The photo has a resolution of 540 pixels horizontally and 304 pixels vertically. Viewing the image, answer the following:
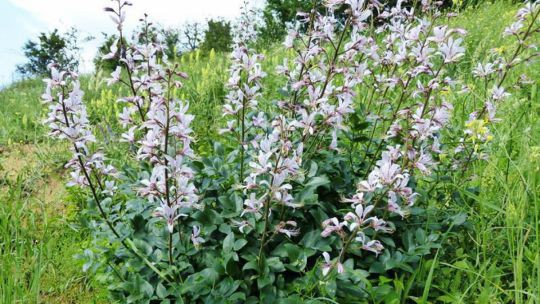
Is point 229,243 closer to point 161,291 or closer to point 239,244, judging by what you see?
point 239,244

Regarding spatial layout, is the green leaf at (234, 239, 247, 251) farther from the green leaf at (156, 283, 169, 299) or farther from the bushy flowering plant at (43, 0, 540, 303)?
the green leaf at (156, 283, 169, 299)

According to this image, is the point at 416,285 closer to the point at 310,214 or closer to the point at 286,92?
the point at 310,214

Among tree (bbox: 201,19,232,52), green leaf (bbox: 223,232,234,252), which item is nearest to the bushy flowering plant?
green leaf (bbox: 223,232,234,252)

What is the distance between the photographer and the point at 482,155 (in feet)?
9.66

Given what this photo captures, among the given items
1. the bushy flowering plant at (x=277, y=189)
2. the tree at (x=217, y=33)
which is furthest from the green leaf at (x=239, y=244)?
the tree at (x=217, y=33)

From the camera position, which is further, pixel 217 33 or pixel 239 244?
pixel 217 33

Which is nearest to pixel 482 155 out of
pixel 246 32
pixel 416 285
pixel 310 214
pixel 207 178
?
pixel 416 285

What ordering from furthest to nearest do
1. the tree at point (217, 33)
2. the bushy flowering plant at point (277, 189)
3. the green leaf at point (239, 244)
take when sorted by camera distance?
the tree at point (217, 33)
the green leaf at point (239, 244)
the bushy flowering plant at point (277, 189)

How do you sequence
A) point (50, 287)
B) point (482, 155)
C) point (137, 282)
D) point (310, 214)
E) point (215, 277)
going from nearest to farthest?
point (215, 277) < point (137, 282) < point (310, 214) < point (482, 155) < point (50, 287)

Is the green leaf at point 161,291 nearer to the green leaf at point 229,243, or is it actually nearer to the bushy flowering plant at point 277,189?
the bushy flowering plant at point 277,189

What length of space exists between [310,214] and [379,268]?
1.54ft

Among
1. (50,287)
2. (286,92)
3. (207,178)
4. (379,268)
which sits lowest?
(50,287)

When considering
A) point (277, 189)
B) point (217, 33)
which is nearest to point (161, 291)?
point (277, 189)

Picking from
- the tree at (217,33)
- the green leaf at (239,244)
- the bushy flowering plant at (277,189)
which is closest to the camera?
the bushy flowering plant at (277,189)
